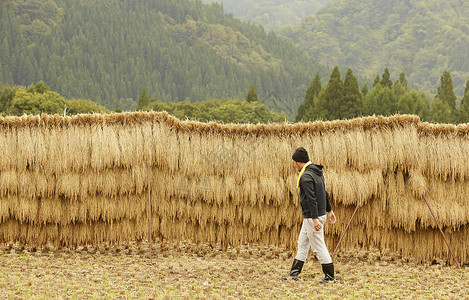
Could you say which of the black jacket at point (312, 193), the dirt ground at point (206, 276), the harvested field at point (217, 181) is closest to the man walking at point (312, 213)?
the black jacket at point (312, 193)

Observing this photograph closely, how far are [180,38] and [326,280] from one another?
184749 mm

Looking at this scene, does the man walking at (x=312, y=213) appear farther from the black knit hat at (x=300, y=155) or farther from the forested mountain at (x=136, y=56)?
the forested mountain at (x=136, y=56)

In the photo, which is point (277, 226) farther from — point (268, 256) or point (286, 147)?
point (286, 147)

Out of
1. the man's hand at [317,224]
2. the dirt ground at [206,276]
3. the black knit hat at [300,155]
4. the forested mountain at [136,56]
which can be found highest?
the forested mountain at [136,56]

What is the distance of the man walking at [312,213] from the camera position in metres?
7.59

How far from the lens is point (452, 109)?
76625mm

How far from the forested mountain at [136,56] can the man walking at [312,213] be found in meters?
126

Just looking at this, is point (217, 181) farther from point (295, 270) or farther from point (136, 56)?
point (136, 56)

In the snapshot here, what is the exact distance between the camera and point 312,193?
24.9ft

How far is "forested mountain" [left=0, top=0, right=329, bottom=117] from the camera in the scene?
133 meters

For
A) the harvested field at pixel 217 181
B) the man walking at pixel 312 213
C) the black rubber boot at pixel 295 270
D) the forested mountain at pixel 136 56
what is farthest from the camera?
the forested mountain at pixel 136 56

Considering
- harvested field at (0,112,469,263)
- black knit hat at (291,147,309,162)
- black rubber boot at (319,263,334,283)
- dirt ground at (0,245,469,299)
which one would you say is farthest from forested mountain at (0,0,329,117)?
black rubber boot at (319,263,334,283)

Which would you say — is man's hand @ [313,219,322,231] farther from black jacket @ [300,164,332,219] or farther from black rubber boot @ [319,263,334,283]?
black rubber boot @ [319,263,334,283]

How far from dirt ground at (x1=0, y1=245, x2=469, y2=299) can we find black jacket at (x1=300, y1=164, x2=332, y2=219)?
3.88 feet
